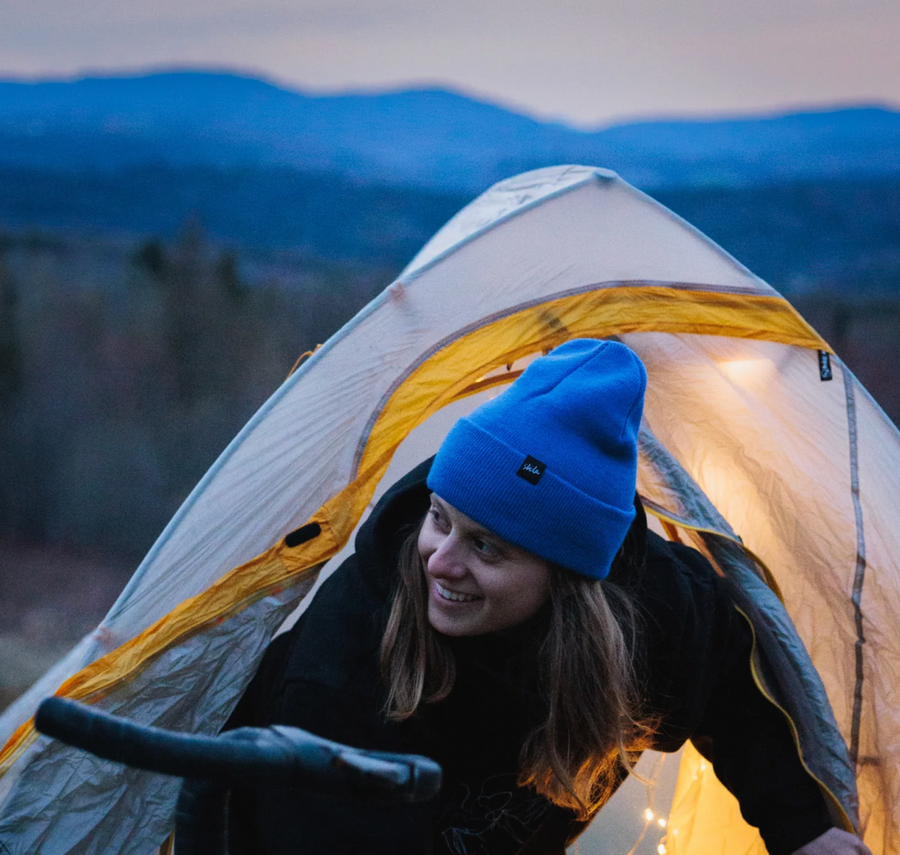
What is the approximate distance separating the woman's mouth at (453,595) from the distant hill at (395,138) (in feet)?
27.6

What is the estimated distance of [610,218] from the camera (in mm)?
1642

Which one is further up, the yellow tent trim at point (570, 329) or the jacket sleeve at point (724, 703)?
the yellow tent trim at point (570, 329)

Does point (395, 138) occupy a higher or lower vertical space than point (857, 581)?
higher

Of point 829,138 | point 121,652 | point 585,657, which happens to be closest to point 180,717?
point 121,652

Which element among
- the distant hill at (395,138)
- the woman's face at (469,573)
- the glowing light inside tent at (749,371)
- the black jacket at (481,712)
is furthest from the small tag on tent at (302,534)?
the distant hill at (395,138)

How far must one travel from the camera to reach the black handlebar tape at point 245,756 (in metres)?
0.57

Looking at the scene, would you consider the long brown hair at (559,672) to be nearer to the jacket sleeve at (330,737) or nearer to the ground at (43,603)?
the jacket sleeve at (330,737)

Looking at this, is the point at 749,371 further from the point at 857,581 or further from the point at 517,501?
the point at 517,501

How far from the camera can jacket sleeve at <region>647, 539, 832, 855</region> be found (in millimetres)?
1331

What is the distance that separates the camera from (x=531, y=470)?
1100mm

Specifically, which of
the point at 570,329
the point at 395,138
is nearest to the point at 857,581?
the point at 570,329

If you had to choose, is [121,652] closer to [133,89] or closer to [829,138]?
[133,89]

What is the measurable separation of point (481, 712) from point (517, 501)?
1.04 feet

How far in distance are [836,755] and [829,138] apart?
9.02 meters
